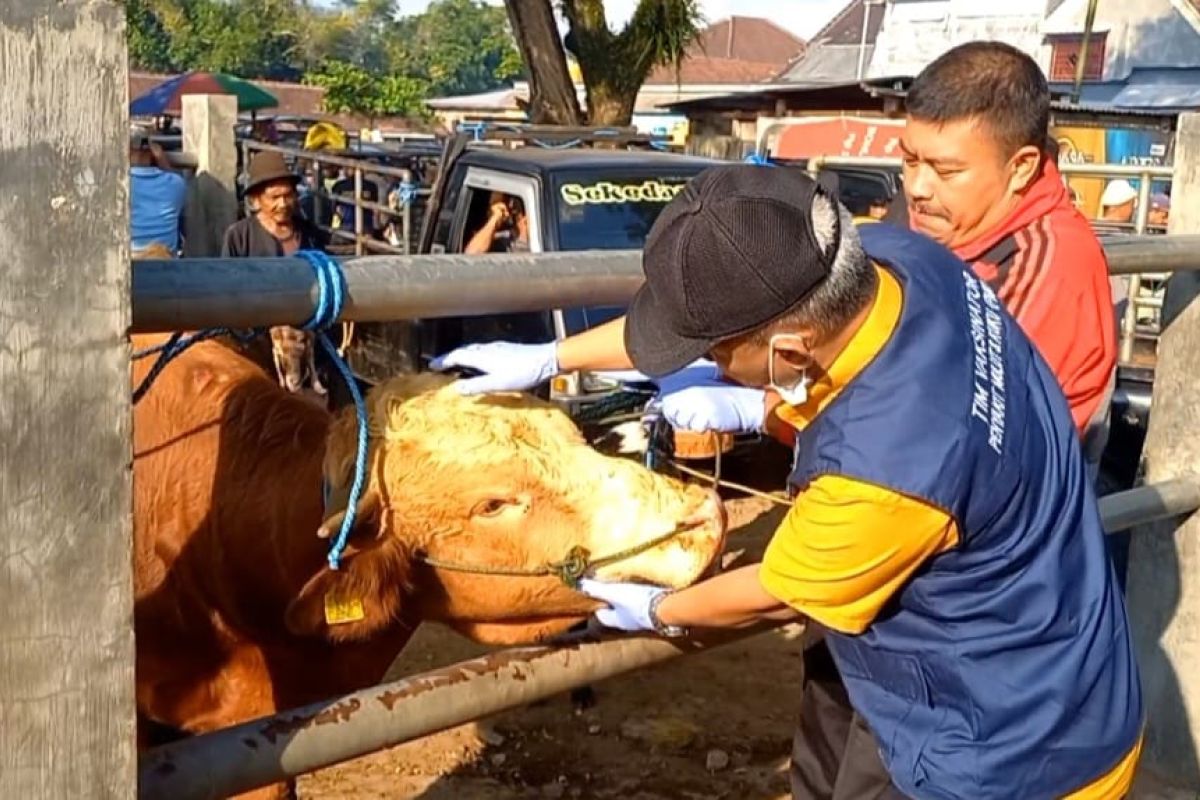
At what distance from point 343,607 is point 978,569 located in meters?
1.10

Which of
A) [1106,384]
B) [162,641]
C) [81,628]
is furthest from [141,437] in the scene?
[1106,384]

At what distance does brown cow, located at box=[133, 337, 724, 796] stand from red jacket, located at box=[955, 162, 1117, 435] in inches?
24.3

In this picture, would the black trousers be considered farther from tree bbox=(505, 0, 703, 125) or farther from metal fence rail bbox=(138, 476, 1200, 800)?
tree bbox=(505, 0, 703, 125)

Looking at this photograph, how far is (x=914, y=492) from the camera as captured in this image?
68.8 inches

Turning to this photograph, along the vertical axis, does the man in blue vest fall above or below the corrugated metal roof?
below

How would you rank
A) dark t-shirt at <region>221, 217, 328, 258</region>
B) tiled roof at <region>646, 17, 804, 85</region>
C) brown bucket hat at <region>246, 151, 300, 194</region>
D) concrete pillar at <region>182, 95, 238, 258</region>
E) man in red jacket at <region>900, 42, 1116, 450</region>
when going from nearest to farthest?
man in red jacket at <region>900, 42, 1116, 450</region> → dark t-shirt at <region>221, 217, 328, 258</region> → brown bucket hat at <region>246, 151, 300, 194</region> → concrete pillar at <region>182, 95, 238, 258</region> → tiled roof at <region>646, 17, 804, 85</region>

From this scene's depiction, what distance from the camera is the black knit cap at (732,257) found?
1.71m

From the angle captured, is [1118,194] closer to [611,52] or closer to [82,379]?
[611,52]

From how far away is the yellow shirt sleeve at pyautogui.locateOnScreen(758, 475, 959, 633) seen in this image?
1.76 meters

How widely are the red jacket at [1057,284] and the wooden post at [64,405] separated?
1.42 meters

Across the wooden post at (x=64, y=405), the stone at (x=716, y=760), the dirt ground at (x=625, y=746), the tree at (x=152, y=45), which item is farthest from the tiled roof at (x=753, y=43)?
the wooden post at (x=64, y=405)

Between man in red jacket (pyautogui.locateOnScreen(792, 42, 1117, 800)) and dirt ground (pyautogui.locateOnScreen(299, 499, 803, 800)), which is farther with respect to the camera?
dirt ground (pyautogui.locateOnScreen(299, 499, 803, 800))

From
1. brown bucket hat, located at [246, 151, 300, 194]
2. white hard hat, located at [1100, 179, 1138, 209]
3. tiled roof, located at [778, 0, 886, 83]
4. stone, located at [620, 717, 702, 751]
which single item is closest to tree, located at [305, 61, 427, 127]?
tiled roof, located at [778, 0, 886, 83]

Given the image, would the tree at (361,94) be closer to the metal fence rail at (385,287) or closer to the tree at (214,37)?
the tree at (214,37)
